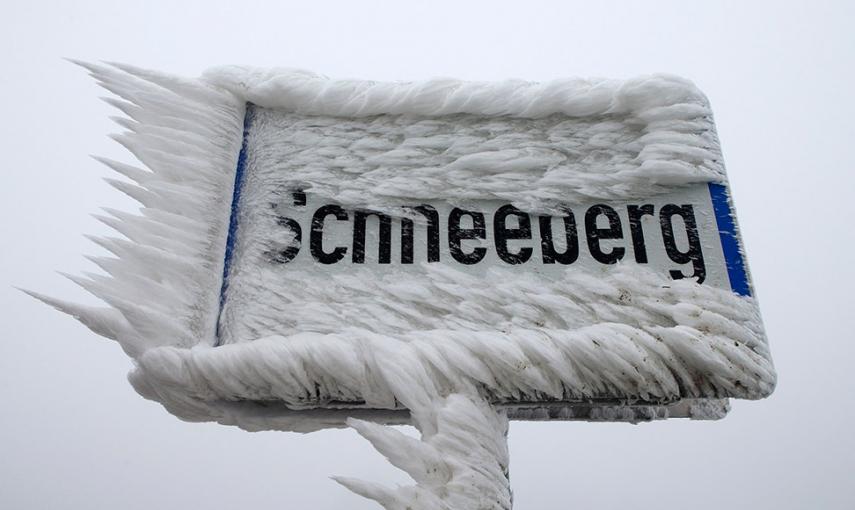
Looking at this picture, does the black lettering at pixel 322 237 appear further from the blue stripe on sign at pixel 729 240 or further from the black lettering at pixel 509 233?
the blue stripe on sign at pixel 729 240

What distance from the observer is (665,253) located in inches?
22.0

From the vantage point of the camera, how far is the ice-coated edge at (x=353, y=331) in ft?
1.62

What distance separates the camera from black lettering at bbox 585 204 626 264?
22.2 inches

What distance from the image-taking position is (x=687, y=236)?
1.86ft

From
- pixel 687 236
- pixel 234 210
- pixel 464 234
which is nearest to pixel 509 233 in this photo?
pixel 464 234

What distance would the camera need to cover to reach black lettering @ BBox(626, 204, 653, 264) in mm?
560

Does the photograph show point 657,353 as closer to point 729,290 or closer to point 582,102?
point 729,290

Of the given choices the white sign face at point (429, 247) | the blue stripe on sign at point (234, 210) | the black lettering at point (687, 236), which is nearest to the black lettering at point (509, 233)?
the white sign face at point (429, 247)

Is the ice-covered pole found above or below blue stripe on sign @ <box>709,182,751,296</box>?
below

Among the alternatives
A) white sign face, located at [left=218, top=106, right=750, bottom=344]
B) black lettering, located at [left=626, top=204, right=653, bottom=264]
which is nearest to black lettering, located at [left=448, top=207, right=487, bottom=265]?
white sign face, located at [left=218, top=106, right=750, bottom=344]

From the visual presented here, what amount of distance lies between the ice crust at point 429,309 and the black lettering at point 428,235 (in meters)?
0.02

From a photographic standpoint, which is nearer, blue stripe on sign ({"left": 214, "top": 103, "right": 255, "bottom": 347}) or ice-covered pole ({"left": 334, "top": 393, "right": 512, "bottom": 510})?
ice-covered pole ({"left": 334, "top": 393, "right": 512, "bottom": 510})

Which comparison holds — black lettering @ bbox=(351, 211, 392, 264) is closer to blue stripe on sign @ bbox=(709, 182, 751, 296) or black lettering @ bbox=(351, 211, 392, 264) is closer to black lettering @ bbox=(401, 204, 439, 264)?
black lettering @ bbox=(401, 204, 439, 264)

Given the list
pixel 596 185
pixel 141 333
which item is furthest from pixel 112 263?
pixel 596 185
